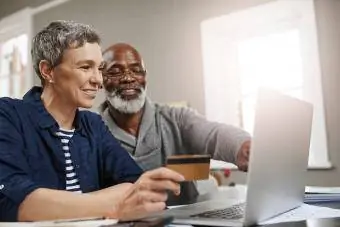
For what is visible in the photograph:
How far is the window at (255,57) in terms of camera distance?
1.31m

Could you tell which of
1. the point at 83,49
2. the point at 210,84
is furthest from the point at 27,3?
the point at 210,84

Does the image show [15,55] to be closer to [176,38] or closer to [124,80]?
[124,80]

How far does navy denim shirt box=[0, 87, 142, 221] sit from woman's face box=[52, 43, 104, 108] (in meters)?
0.07

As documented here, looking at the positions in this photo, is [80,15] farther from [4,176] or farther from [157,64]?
[4,176]

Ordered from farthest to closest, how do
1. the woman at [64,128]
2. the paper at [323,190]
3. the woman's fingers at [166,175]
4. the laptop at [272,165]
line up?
the paper at [323,190]
the woman at [64,128]
the woman's fingers at [166,175]
the laptop at [272,165]

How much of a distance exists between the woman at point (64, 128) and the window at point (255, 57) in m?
0.37

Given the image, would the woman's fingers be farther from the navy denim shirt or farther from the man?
the man

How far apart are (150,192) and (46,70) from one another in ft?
1.66

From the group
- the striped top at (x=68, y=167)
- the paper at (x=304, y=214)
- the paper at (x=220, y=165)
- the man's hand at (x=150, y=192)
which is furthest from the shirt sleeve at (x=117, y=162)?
the paper at (x=304, y=214)

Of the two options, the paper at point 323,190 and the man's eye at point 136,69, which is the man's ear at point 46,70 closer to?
the man's eye at point 136,69

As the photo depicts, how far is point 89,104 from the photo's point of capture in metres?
1.09

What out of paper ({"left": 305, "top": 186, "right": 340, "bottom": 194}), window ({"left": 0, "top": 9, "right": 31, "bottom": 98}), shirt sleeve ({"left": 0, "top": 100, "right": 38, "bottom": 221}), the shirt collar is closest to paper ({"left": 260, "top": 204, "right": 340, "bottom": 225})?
paper ({"left": 305, "top": 186, "right": 340, "bottom": 194})

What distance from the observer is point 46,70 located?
109 cm

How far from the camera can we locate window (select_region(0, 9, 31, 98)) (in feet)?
4.00
